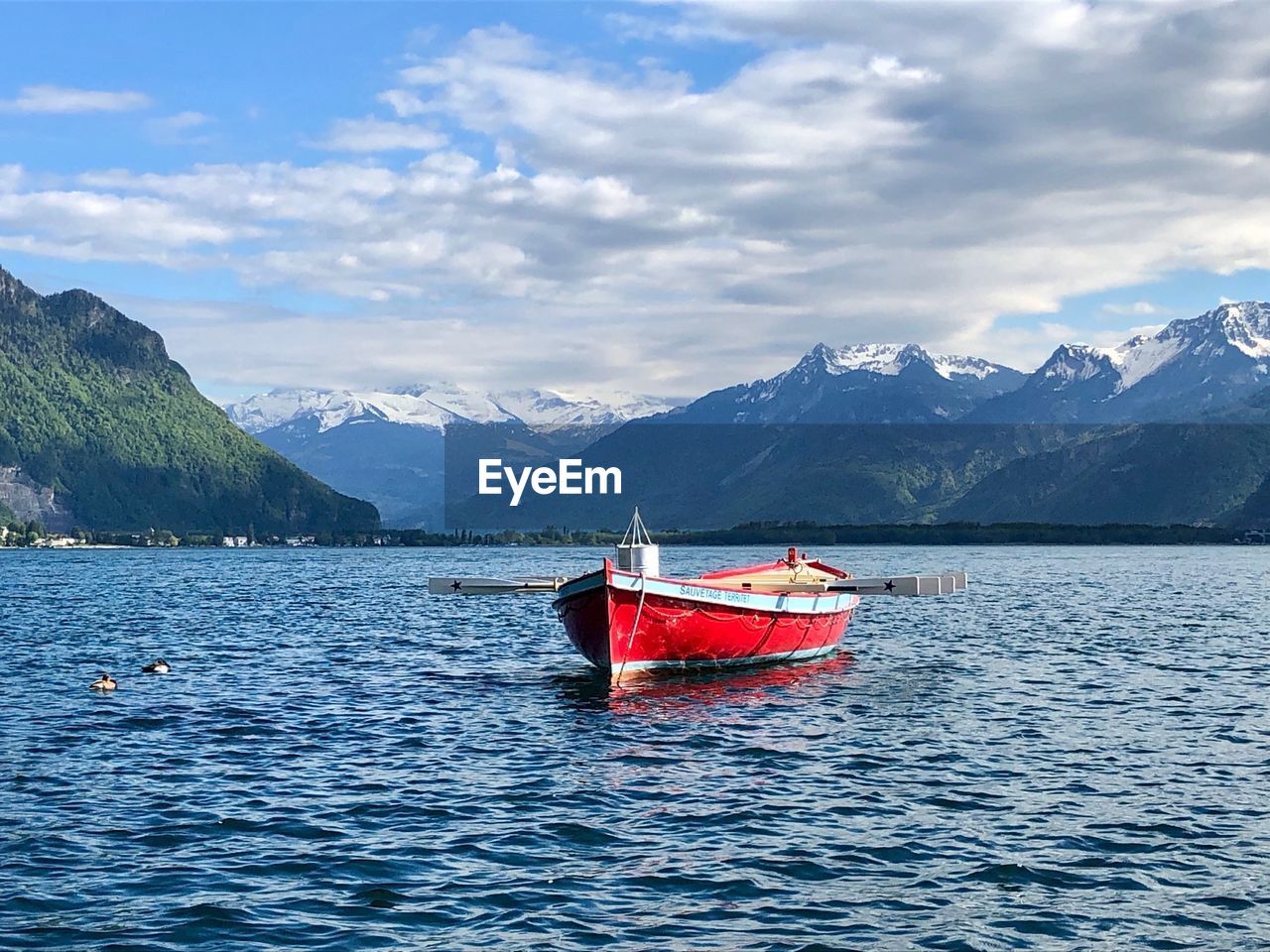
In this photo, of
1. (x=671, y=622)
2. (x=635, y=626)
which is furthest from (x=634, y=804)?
(x=671, y=622)

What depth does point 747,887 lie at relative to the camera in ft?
73.0

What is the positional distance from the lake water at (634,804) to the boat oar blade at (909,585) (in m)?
3.47

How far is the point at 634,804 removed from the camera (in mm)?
28594

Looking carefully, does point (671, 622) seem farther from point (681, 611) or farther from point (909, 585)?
point (909, 585)

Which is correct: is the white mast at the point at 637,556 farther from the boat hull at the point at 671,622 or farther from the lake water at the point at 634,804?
the lake water at the point at 634,804


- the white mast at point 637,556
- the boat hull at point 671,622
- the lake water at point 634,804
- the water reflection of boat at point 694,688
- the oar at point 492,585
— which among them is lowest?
the lake water at point 634,804

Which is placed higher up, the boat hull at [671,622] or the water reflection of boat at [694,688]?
the boat hull at [671,622]

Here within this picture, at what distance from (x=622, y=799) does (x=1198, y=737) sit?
60.6ft

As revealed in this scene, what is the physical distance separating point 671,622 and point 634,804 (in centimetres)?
1844

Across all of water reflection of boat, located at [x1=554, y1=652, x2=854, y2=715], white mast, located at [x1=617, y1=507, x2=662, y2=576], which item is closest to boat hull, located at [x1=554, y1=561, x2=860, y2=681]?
water reflection of boat, located at [x1=554, y1=652, x2=854, y2=715]

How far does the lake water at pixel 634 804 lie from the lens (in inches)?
808

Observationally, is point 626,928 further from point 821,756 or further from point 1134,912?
point 821,756

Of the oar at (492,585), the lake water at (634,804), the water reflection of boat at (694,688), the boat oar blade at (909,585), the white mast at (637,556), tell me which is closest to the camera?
the lake water at (634,804)

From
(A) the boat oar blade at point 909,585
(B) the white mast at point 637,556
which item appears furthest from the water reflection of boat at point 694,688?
(B) the white mast at point 637,556
